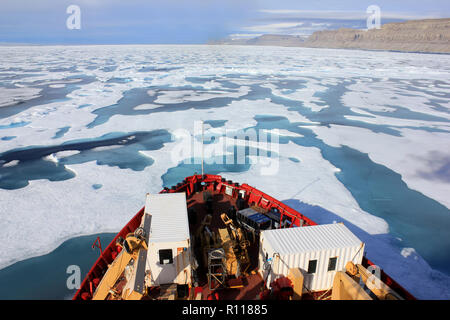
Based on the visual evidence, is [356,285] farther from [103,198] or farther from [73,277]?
[103,198]

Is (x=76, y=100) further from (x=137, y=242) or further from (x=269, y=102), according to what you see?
(x=137, y=242)

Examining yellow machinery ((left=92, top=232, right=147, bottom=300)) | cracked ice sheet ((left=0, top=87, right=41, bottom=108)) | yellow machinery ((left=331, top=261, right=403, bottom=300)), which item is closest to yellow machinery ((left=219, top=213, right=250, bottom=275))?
yellow machinery ((left=92, top=232, right=147, bottom=300))

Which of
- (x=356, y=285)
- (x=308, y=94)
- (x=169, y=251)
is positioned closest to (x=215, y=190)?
(x=169, y=251)

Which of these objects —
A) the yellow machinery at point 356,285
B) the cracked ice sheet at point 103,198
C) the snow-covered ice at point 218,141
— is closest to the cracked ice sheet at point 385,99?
the snow-covered ice at point 218,141

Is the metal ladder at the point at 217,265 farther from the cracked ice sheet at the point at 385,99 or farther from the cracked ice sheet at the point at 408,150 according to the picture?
the cracked ice sheet at the point at 385,99

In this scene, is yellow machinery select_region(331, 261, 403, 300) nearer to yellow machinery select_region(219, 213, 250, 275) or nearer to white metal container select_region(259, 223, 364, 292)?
white metal container select_region(259, 223, 364, 292)
